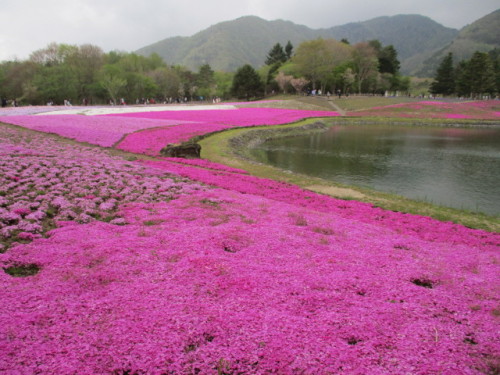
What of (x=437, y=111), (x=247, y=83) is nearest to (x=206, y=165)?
(x=437, y=111)

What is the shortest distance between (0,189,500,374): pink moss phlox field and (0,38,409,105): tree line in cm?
9672

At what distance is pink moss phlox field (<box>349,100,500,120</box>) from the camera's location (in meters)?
72.6

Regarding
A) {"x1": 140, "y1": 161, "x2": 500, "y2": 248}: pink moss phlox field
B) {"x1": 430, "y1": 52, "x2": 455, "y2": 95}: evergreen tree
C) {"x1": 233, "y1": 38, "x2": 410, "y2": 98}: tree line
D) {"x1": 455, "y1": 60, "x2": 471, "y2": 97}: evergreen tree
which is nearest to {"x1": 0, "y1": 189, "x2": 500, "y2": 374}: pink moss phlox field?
{"x1": 140, "y1": 161, "x2": 500, "y2": 248}: pink moss phlox field

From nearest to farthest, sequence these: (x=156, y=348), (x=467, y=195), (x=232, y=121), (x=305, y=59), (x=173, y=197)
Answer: (x=156, y=348) → (x=173, y=197) → (x=467, y=195) → (x=232, y=121) → (x=305, y=59)

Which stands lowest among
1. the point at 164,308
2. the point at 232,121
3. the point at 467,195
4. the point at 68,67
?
the point at 467,195

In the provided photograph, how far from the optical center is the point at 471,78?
102188 mm

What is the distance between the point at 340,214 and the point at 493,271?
6.94 metres

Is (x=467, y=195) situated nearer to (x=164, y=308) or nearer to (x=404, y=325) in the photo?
(x=404, y=325)

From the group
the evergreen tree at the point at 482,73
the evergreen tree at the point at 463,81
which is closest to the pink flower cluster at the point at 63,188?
the evergreen tree at the point at 482,73

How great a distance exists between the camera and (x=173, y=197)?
15461 mm

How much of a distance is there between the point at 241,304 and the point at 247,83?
116 metres

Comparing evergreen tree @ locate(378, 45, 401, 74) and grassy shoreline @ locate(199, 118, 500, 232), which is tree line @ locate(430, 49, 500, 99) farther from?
grassy shoreline @ locate(199, 118, 500, 232)

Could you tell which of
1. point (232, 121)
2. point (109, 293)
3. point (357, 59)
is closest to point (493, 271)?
point (109, 293)

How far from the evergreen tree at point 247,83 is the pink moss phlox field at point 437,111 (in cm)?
4765
